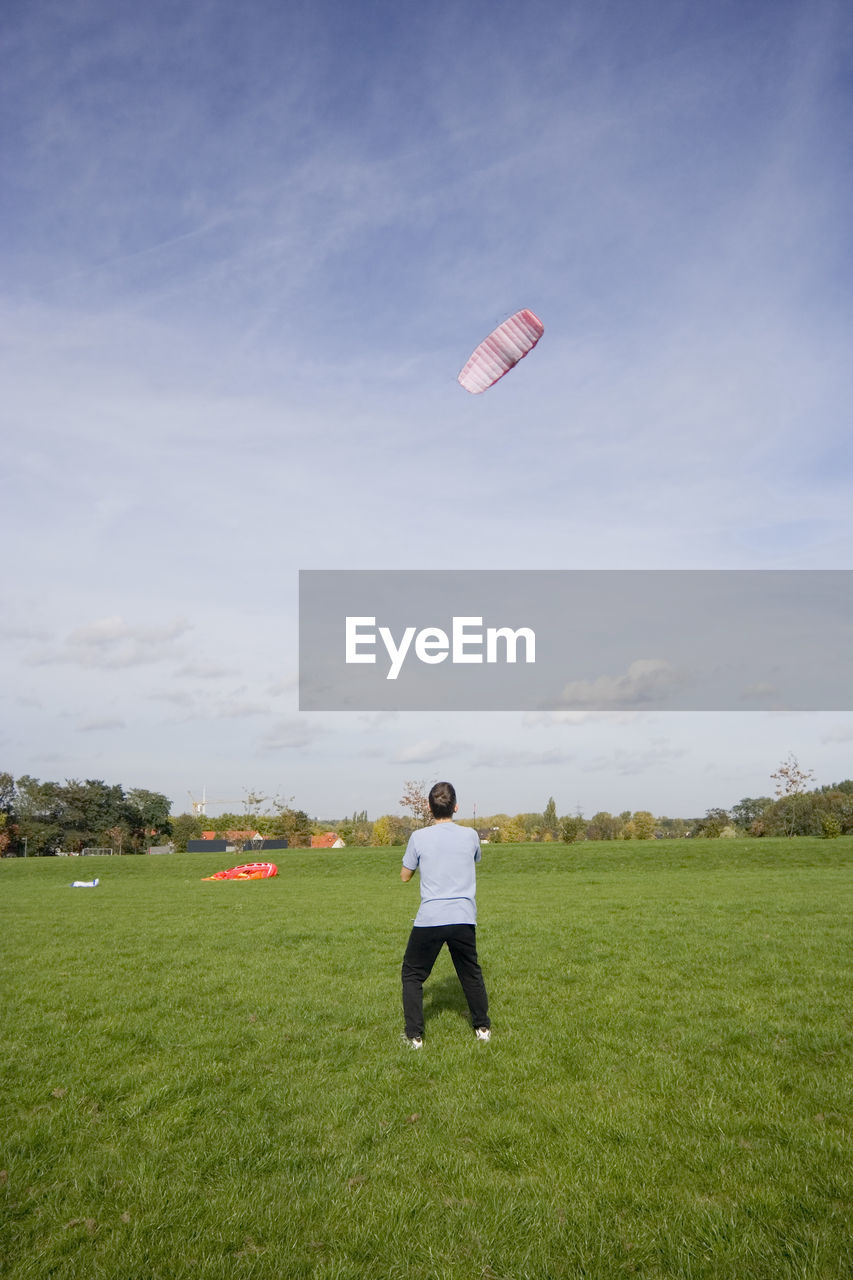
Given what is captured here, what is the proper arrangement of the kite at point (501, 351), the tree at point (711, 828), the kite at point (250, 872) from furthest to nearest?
the tree at point (711, 828), the kite at point (250, 872), the kite at point (501, 351)

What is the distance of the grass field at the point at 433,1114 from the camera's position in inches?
181

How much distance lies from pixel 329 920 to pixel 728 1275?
51.8 feet

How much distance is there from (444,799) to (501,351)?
12124 mm

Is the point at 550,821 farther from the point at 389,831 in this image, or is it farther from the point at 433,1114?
the point at 433,1114

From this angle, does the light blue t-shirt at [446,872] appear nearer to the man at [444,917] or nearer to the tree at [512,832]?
the man at [444,917]

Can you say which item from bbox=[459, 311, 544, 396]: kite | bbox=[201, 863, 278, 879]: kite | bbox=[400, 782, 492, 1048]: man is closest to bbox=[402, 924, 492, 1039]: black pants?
bbox=[400, 782, 492, 1048]: man

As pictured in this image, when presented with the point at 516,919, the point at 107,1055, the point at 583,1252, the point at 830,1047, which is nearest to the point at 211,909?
the point at 516,919

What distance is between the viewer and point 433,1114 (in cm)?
649

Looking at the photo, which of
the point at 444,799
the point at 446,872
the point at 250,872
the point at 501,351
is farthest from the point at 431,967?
the point at 250,872

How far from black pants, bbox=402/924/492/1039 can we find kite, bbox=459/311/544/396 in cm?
1218

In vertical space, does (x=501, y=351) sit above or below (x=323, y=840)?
above

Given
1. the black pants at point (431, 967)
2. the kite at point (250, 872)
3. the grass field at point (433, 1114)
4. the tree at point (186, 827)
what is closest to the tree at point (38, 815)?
the tree at point (186, 827)

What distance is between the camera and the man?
8.34 metres

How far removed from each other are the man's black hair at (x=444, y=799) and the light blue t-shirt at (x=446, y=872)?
7.4 inches
